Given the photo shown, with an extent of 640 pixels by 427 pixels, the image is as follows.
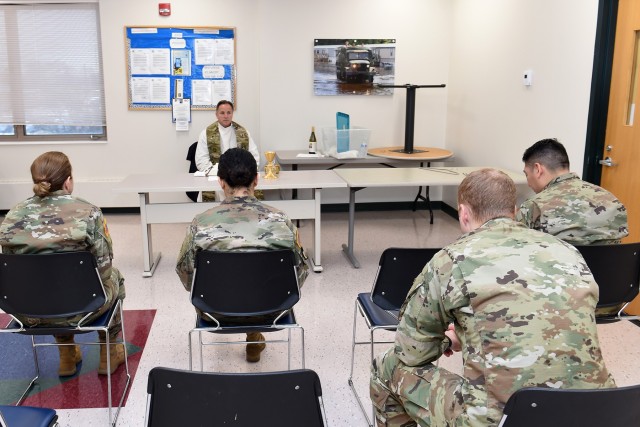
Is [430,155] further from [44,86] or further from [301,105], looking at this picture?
[44,86]

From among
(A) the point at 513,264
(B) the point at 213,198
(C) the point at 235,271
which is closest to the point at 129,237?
(B) the point at 213,198

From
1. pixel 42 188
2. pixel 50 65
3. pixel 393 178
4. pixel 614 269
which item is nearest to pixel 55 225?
pixel 42 188

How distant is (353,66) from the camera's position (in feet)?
20.4

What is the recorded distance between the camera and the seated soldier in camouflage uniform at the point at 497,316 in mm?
1389

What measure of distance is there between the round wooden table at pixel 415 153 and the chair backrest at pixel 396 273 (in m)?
3.15

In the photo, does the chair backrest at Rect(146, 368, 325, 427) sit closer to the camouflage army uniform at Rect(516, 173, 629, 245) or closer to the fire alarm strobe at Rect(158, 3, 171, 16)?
the camouflage army uniform at Rect(516, 173, 629, 245)

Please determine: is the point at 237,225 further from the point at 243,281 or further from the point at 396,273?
the point at 396,273

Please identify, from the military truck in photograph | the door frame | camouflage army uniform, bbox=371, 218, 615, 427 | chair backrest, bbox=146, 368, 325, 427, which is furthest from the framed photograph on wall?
chair backrest, bbox=146, 368, 325, 427

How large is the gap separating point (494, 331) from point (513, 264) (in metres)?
0.17

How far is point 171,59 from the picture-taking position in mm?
6074

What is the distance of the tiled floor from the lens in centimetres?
276

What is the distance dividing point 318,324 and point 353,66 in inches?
135

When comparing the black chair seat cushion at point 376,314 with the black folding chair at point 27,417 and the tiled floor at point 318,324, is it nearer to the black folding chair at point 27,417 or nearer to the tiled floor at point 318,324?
the tiled floor at point 318,324

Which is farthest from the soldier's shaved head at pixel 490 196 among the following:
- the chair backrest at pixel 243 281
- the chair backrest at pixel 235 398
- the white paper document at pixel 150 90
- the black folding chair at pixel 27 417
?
the white paper document at pixel 150 90
